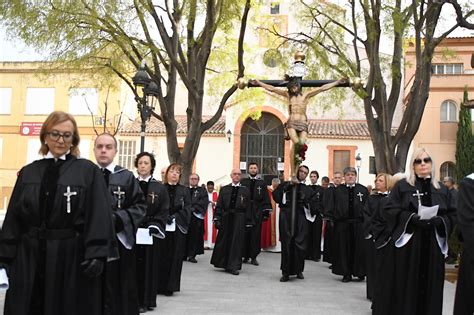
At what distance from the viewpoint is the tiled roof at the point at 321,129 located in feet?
104

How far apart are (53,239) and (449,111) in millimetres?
29601

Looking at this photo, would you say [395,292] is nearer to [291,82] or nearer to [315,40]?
[291,82]

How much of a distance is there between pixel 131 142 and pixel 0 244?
99.0 feet

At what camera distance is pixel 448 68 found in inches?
1228

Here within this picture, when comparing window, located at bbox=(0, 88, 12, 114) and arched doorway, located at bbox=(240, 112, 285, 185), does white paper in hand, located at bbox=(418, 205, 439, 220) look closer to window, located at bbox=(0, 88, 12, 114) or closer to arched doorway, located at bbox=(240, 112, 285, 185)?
arched doorway, located at bbox=(240, 112, 285, 185)

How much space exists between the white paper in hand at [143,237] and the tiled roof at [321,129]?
25080mm

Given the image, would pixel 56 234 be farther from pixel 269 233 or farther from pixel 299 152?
pixel 269 233

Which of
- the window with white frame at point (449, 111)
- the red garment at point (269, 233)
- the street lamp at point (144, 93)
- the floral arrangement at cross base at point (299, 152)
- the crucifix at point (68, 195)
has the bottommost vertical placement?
the red garment at point (269, 233)

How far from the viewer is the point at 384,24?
A: 12.2 meters

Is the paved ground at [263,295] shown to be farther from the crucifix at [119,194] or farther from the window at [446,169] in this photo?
the window at [446,169]

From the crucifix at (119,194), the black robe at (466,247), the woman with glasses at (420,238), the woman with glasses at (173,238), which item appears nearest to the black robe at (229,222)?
the woman with glasses at (173,238)

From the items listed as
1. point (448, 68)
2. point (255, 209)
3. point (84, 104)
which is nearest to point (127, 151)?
point (84, 104)

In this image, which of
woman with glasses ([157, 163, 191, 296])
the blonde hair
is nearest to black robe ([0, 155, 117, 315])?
the blonde hair

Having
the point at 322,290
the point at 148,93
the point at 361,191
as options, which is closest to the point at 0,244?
the point at 322,290
